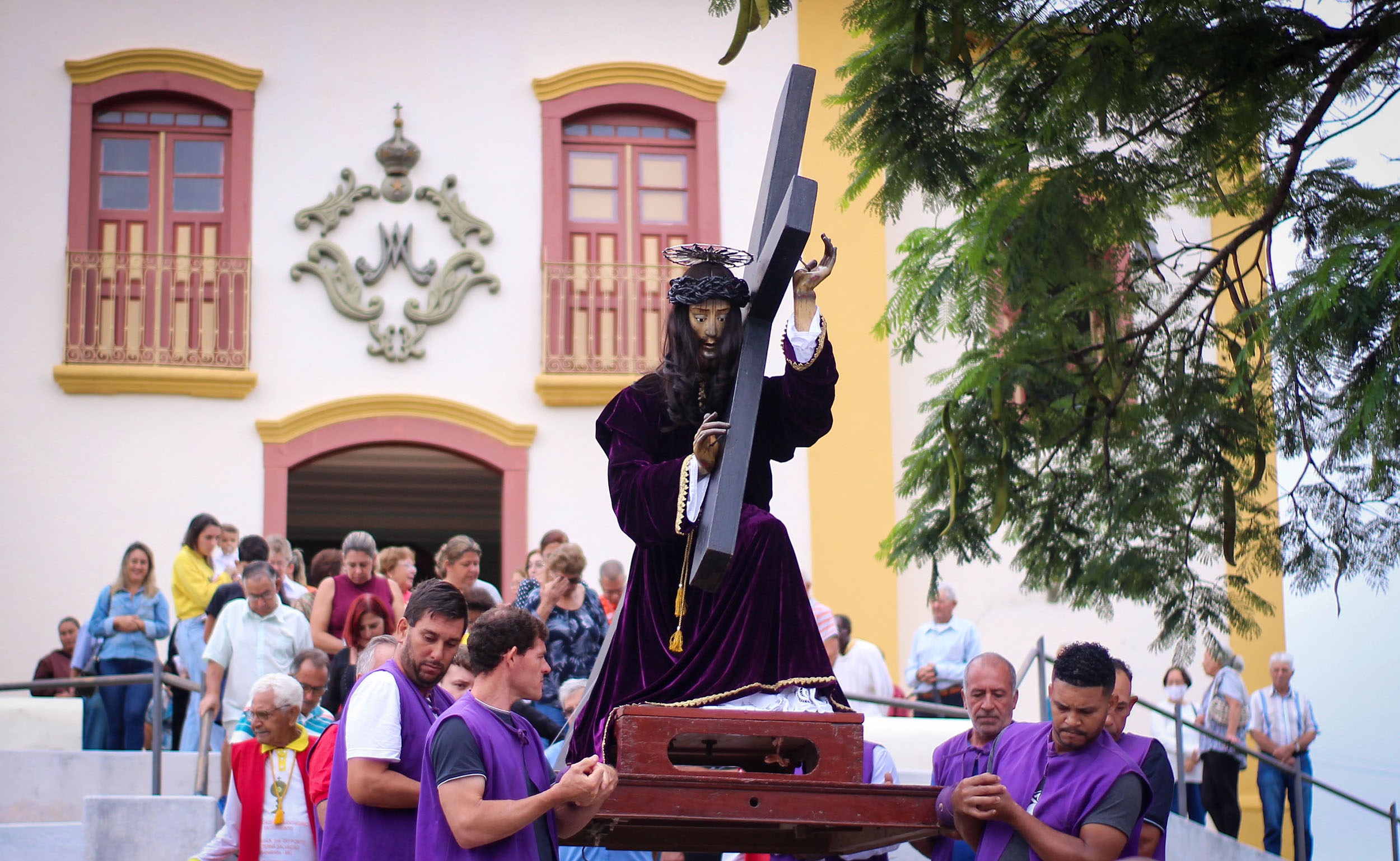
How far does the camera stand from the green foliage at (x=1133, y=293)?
5.89 m

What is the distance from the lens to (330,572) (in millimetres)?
11070

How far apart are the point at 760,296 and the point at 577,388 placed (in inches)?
400

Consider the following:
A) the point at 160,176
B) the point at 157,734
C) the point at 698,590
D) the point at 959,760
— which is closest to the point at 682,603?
the point at 698,590

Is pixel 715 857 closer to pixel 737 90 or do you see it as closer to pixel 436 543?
pixel 737 90

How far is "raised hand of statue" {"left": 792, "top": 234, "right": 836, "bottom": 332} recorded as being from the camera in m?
4.43

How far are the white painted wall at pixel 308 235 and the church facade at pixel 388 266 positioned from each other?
2 cm

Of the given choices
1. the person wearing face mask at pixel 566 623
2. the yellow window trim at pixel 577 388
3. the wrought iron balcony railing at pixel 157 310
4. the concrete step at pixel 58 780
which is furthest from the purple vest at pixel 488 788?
the wrought iron balcony railing at pixel 157 310

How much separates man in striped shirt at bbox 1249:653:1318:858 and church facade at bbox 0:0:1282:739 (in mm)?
2844

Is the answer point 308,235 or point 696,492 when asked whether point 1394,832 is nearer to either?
point 696,492

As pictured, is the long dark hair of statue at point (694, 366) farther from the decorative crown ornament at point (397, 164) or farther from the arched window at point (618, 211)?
the decorative crown ornament at point (397, 164)

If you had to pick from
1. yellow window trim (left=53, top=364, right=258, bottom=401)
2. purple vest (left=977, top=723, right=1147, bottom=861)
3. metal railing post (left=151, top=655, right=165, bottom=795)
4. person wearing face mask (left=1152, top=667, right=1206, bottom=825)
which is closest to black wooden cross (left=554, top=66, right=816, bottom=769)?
purple vest (left=977, top=723, right=1147, bottom=861)

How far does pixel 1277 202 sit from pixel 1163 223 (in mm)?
8797

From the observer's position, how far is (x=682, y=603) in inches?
177

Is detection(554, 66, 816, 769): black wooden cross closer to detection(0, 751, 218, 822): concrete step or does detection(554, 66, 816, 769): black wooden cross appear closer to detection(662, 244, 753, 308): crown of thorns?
detection(662, 244, 753, 308): crown of thorns
